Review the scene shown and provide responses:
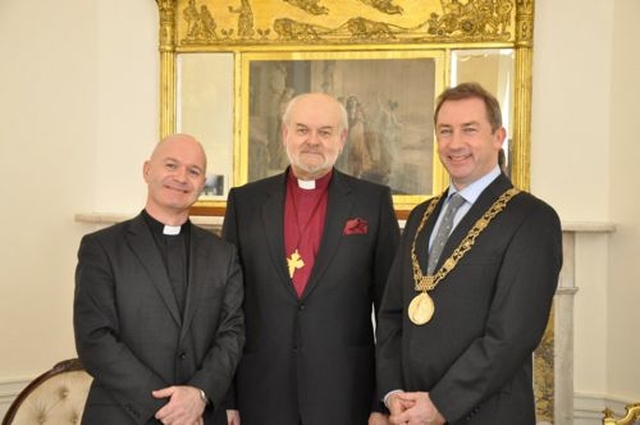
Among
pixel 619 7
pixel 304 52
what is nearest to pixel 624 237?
pixel 619 7

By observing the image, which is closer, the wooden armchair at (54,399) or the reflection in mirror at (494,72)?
the wooden armchair at (54,399)

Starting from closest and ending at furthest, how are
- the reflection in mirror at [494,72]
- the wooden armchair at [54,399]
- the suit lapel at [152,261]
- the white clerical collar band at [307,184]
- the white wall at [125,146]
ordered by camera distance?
the suit lapel at [152,261], the white clerical collar band at [307,184], the wooden armchair at [54,399], the white wall at [125,146], the reflection in mirror at [494,72]

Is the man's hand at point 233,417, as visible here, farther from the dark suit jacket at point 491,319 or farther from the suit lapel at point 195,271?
the dark suit jacket at point 491,319

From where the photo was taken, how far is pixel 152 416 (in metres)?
2.98

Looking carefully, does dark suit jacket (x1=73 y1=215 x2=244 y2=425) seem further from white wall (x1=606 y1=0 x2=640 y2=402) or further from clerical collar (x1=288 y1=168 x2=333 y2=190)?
white wall (x1=606 y1=0 x2=640 y2=402)

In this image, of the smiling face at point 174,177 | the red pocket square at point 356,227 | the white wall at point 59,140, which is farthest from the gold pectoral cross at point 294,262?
the white wall at point 59,140

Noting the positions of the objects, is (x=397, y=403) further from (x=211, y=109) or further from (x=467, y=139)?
(x=211, y=109)

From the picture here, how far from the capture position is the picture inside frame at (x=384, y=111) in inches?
233

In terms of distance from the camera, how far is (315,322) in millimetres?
3447

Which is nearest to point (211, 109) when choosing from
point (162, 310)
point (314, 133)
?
point (314, 133)

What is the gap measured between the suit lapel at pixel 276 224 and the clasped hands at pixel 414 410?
735 millimetres

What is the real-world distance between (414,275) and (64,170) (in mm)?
3931

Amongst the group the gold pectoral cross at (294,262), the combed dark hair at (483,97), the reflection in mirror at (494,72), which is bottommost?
the gold pectoral cross at (294,262)

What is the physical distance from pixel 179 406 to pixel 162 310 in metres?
0.34
